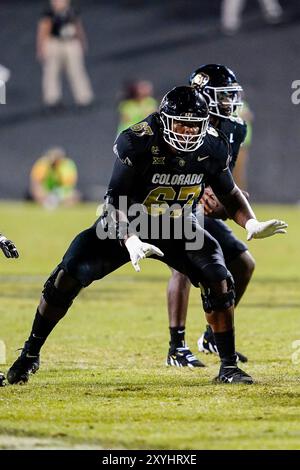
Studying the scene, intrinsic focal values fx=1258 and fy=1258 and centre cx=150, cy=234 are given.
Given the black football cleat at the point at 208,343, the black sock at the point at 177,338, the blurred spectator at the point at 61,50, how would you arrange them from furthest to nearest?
the blurred spectator at the point at 61,50 < the black football cleat at the point at 208,343 < the black sock at the point at 177,338

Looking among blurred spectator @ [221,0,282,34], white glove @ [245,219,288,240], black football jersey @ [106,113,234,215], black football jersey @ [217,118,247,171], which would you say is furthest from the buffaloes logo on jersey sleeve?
blurred spectator @ [221,0,282,34]

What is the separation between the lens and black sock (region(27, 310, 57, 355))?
7.20m

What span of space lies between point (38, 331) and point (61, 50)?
1443cm

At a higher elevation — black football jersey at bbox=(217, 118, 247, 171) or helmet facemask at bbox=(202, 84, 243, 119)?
helmet facemask at bbox=(202, 84, 243, 119)

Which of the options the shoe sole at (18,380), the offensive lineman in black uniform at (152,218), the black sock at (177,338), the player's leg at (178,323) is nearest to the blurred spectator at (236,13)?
the player's leg at (178,323)

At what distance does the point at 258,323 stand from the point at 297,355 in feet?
5.56

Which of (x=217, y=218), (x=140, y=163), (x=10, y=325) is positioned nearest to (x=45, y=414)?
(x=140, y=163)

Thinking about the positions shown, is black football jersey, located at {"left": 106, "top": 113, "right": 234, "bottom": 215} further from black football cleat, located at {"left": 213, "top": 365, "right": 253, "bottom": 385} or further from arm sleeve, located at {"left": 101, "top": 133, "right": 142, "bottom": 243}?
black football cleat, located at {"left": 213, "top": 365, "right": 253, "bottom": 385}

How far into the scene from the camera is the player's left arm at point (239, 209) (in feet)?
23.4

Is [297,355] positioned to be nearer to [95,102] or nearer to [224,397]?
[224,397]

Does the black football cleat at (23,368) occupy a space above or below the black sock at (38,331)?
below

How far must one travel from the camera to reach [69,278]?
7.04 m

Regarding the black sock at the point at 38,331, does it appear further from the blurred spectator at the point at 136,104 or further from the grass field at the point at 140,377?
the blurred spectator at the point at 136,104

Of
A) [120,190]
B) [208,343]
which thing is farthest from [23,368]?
[208,343]
